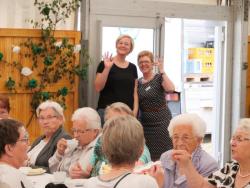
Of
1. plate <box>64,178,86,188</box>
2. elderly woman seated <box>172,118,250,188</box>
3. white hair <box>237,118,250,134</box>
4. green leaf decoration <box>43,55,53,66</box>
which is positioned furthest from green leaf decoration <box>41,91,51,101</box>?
white hair <box>237,118,250,134</box>

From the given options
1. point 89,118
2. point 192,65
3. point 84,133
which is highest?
point 192,65

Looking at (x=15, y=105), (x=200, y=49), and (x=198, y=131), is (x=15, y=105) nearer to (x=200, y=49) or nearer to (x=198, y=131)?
(x=198, y=131)

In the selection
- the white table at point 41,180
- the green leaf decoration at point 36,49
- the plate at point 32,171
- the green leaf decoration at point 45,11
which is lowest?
the white table at point 41,180

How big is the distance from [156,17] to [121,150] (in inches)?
147

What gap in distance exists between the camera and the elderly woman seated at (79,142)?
3383 millimetres

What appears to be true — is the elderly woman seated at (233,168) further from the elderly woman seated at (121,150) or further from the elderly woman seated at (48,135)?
the elderly woman seated at (48,135)

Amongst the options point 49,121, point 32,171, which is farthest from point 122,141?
point 49,121

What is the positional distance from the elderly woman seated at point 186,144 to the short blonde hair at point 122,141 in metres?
0.74

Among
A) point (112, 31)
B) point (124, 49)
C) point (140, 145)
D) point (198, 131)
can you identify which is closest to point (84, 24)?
point (112, 31)

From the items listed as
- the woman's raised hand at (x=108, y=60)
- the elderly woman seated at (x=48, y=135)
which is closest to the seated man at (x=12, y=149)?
the elderly woman seated at (x=48, y=135)

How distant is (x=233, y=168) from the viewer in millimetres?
2586

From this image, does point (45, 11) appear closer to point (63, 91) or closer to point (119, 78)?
point (63, 91)

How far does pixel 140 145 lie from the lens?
7.03 feet

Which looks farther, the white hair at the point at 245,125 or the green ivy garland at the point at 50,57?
the green ivy garland at the point at 50,57
